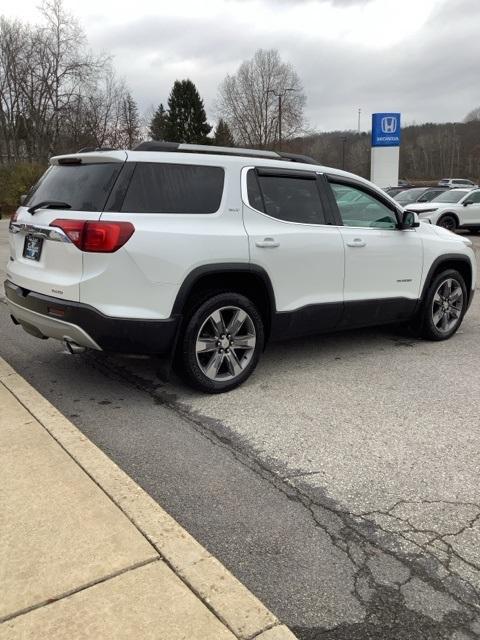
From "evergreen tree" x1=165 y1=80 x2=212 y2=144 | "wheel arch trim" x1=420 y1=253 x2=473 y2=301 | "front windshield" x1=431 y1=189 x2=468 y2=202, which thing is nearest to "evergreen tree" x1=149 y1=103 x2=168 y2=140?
"evergreen tree" x1=165 y1=80 x2=212 y2=144

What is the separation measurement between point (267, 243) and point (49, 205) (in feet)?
5.42

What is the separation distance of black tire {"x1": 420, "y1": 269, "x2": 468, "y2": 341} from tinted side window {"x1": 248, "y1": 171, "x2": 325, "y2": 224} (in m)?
1.73

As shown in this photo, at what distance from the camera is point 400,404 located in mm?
4426

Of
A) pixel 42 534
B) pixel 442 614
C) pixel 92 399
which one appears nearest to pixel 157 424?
pixel 92 399

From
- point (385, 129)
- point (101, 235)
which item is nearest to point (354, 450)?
point (101, 235)

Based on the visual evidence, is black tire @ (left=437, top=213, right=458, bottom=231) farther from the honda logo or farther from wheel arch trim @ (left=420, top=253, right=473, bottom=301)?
wheel arch trim @ (left=420, top=253, right=473, bottom=301)

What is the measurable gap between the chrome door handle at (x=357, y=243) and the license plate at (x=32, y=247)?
258cm

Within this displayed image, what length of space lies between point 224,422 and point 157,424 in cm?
46

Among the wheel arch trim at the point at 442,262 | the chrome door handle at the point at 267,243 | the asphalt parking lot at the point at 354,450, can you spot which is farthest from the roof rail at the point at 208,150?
the asphalt parking lot at the point at 354,450

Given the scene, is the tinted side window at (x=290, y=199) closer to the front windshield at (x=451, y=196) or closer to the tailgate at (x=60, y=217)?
the tailgate at (x=60, y=217)

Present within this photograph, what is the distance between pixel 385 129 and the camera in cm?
2467

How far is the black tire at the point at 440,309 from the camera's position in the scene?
6.11 m

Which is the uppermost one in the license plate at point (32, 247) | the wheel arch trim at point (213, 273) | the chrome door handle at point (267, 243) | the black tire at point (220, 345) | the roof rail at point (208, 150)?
the roof rail at point (208, 150)

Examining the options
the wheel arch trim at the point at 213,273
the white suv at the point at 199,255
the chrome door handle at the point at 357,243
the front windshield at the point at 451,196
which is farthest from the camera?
the front windshield at the point at 451,196
